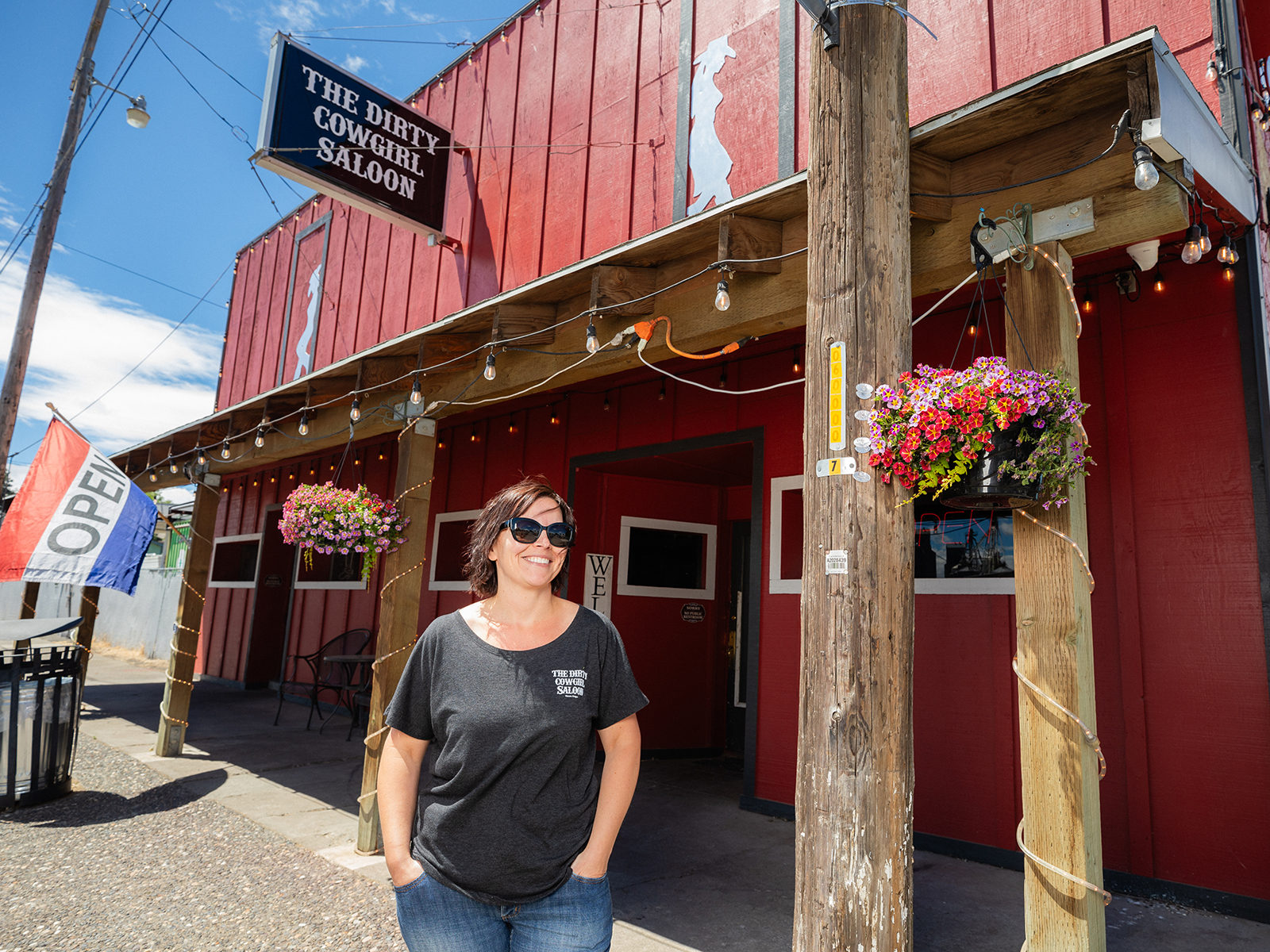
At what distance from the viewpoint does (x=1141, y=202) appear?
8.39 feet

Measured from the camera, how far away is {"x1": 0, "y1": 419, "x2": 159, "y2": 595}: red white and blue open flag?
5.67 meters

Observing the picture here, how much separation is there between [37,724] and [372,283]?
18.1ft

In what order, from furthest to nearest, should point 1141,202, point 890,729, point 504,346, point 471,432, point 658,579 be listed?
point 471,432 < point 658,579 < point 504,346 < point 1141,202 < point 890,729

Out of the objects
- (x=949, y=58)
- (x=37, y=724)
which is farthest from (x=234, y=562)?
(x=949, y=58)

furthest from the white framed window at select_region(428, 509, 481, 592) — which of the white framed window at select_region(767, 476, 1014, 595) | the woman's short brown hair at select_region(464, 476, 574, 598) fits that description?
the woman's short brown hair at select_region(464, 476, 574, 598)

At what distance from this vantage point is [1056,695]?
98.1 inches

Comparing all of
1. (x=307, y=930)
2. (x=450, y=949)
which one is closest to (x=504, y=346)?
(x=307, y=930)

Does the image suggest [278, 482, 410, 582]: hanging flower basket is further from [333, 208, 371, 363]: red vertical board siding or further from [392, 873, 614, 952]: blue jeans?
[333, 208, 371, 363]: red vertical board siding

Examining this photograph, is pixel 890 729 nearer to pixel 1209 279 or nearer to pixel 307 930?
pixel 307 930

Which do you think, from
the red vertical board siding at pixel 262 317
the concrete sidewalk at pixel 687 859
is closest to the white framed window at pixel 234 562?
the red vertical board siding at pixel 262 317

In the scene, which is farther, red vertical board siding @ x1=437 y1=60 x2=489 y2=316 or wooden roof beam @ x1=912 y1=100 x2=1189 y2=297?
red vertical board siding @ x1=437 y1=60 x2=489 y2=316

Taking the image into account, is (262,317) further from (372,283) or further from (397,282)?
(397,282)

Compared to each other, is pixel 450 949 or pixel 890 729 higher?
pixel 890 729

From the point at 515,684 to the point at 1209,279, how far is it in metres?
4.16
